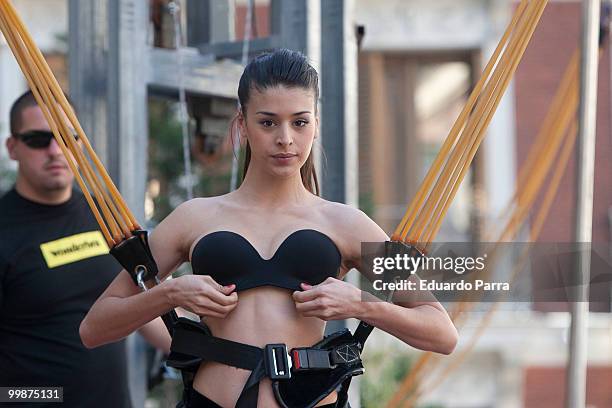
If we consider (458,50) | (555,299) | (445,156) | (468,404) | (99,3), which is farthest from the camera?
(458,50)

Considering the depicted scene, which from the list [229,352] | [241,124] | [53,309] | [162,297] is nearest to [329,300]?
[229,352]

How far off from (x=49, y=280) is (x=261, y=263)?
A: 1.35 m

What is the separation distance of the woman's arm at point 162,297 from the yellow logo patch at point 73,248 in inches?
38.9

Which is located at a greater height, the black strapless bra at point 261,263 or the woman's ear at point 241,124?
the woman's ear at point 241,124

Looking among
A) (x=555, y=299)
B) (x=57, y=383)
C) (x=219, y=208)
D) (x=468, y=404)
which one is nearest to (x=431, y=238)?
(x=219, y=208)

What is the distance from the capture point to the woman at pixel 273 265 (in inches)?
104

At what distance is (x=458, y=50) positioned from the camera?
1413 cm

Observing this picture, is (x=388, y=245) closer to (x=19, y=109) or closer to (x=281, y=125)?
(x=281, y=125)

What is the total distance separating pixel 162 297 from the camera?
2.69 metres

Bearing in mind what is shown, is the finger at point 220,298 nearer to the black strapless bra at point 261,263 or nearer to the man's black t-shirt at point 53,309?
the black strapless bra at point 261,263

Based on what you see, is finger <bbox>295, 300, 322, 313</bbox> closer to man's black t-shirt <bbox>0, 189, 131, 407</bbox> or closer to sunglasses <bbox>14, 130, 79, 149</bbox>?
man's black t-shirt <bbox>0, 189, 131, 407</bbox>

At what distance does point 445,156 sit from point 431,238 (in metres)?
0.21

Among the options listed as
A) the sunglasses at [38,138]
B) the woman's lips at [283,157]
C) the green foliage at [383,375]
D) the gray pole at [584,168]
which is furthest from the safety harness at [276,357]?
the green foliage at [383,375]

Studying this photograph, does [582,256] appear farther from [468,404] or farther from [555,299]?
[468,404]
